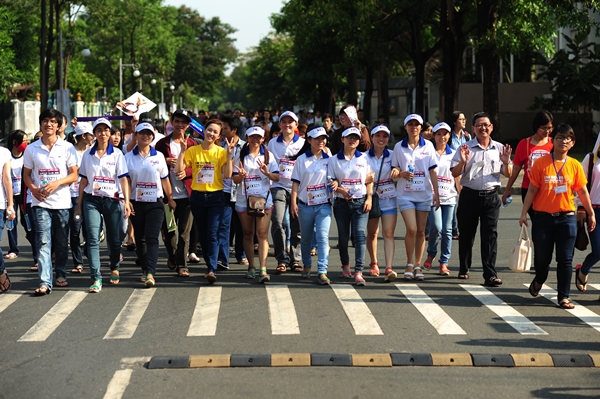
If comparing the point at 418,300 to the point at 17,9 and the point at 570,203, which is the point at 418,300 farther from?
the point at 17,9

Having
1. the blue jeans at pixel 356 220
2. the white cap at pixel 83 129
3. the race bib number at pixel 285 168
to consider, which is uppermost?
the white cap at pixel 83 129

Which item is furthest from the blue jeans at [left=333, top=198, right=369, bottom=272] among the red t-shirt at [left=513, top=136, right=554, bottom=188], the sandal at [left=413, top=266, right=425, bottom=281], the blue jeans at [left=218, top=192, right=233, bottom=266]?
Result: the red t-shirt at [left=513, top=136, right=554, bottom=188]

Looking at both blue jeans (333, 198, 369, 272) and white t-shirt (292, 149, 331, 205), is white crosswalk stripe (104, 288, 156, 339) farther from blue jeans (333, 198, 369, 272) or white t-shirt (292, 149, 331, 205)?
blue jeans (333, 198, 369, 272)

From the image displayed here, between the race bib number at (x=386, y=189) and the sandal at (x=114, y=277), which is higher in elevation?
the race bib number at (x=386, y=189)

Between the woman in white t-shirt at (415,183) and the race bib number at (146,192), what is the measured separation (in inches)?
104

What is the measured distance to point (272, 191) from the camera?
12.0 meters

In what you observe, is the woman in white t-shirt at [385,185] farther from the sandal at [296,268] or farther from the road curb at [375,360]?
the road curb at [375,360]

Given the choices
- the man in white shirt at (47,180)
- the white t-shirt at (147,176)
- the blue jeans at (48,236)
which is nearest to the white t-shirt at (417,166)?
the white t-shirt at (147,176)

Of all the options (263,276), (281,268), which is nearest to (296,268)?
(281,268)

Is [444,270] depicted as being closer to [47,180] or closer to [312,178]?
[312,178]

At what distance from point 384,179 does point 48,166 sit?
3.58 m

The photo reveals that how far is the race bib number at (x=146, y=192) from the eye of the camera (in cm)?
1113

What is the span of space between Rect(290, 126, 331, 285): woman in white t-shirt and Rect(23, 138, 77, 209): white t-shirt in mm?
2447

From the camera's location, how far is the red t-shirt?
11.3 m
